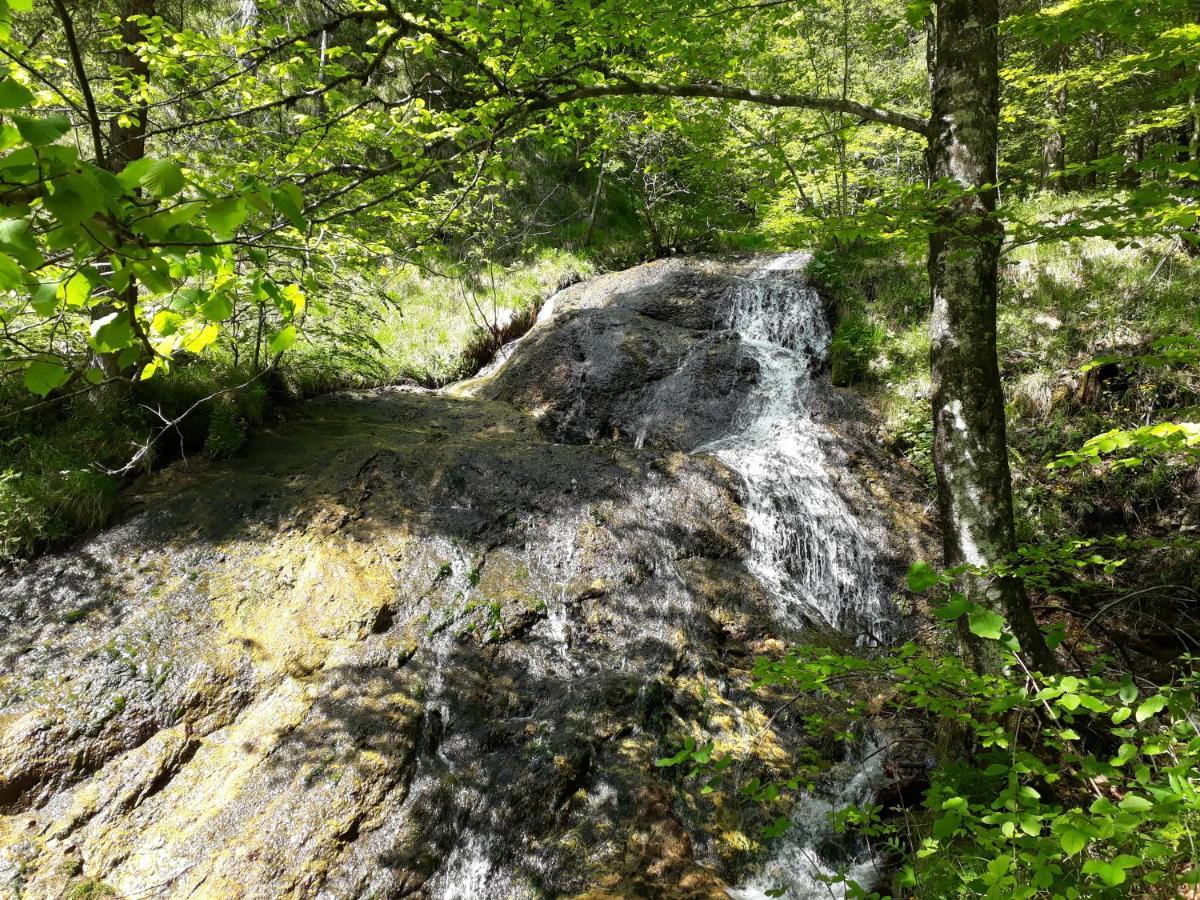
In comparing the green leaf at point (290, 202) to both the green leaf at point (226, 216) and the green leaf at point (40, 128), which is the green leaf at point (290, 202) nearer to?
the green leaf at point (226, 216)

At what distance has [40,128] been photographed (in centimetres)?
90

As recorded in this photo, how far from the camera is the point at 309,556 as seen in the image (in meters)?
4.87

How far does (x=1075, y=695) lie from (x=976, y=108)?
3154 millimetres

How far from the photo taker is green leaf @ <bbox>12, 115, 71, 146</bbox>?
878 millimetres

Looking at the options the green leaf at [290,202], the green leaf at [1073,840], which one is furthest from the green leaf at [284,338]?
the green leaf at [1073,840]

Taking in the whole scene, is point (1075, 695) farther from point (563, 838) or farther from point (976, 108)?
point (976, 108)

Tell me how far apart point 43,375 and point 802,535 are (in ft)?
20.1

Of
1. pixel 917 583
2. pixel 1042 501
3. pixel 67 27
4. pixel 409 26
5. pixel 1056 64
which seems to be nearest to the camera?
pixel 67 27

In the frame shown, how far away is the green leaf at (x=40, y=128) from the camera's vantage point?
88 centimetres

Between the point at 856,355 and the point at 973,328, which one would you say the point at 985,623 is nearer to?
the point at 973,328

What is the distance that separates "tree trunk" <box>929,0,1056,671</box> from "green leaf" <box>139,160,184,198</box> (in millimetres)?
3580

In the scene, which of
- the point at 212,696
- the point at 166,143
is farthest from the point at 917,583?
the point at 166,143

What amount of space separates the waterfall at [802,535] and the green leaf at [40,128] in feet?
10.2

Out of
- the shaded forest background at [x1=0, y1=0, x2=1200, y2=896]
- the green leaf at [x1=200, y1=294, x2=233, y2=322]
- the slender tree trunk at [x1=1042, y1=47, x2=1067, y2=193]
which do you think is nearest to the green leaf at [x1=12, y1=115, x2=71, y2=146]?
the shaded forest background at [x1=0, y1=0, x2=1200, y2=896]
